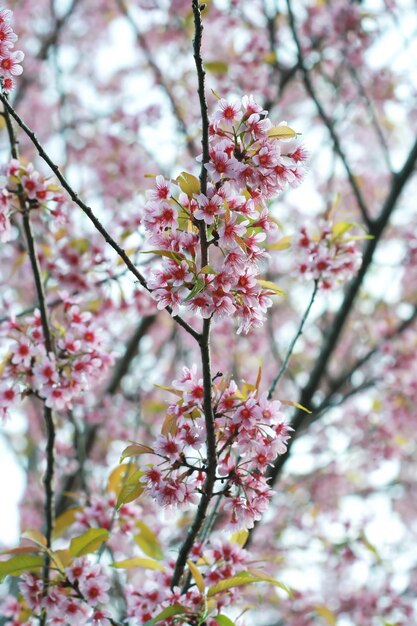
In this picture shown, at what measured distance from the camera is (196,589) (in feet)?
7.25

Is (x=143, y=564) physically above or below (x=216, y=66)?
below

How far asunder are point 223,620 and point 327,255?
1439 mm

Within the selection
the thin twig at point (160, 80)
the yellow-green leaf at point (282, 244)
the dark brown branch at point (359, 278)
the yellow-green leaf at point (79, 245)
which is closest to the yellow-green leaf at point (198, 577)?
the yellow-green leaf at point (282, 244)

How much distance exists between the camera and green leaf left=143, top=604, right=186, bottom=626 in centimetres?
202

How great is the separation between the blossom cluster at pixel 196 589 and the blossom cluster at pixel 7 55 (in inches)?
61.0

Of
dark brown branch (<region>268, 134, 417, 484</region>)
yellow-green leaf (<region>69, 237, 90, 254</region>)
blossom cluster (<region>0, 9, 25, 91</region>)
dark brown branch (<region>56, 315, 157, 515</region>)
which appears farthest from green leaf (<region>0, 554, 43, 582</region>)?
dark brown branch (<region>56, 315, 157, 515</region>)

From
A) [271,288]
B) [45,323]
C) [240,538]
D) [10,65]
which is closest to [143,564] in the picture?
[240,538]

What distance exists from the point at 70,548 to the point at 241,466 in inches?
33.0

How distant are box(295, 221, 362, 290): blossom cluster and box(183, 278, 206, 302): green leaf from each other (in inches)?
46.1

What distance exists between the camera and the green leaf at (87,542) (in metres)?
2.45

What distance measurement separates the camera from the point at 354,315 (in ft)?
22.9

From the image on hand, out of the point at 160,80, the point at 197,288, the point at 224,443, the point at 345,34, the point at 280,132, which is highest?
the point at 160,80

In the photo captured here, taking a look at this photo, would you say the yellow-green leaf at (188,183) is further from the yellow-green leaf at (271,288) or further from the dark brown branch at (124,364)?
the dark brown branch at (124,364)

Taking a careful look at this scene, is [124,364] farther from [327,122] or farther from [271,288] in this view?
[271,288]
